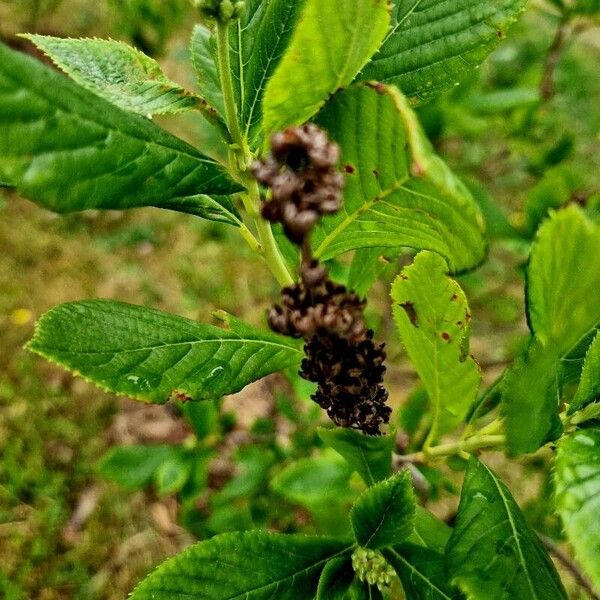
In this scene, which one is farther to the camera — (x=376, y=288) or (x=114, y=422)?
(x=376, y=288)

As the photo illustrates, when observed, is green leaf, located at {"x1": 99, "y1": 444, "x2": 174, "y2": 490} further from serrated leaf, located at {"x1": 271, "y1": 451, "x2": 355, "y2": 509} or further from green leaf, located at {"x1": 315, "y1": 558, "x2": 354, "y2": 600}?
green leaf, located at {"x1": 315, "y1": 558, "x2": 354, "y2": 600}

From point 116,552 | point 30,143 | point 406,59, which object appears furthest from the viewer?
point 116,552

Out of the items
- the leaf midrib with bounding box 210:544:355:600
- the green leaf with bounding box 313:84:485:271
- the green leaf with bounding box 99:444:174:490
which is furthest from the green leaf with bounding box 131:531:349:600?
the green leaf with bounding box 99:444:174:490

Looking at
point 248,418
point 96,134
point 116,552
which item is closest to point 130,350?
point 96,134

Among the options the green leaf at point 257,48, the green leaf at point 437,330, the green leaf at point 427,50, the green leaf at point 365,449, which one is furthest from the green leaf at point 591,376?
the green leaf at point 257,48

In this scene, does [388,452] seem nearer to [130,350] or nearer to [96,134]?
[130,350]

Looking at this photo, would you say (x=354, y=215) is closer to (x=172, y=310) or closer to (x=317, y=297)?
(x=317, y=297)

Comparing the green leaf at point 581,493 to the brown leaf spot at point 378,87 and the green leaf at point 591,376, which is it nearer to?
the green leaf at point 591,376
